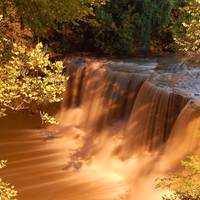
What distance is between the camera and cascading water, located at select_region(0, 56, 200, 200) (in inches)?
268

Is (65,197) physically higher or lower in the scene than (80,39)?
lower

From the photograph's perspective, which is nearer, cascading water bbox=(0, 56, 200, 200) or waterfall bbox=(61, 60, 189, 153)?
cascading water bbox=(0, 56, 200, 200)

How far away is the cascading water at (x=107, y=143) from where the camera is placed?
6797mm

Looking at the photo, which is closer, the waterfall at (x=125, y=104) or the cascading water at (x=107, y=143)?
the cascading water at (x=107, y=143)

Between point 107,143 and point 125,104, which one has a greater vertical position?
point 125,104

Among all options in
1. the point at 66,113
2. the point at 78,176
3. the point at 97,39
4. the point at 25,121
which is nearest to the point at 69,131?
the point at 66,113

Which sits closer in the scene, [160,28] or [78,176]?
[78,176]

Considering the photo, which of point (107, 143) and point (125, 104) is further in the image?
point (125, 104)

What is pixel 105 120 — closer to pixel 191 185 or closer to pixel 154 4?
pixel 191 185

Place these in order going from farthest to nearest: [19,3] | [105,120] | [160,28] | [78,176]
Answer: [160,28] → [105,120] → [78,176] → [19,3]

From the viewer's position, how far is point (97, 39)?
14.4 metres

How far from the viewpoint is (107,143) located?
9516 mm

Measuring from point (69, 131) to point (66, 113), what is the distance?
148cm

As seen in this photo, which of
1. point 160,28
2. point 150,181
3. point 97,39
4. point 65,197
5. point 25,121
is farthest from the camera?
point 160,28
